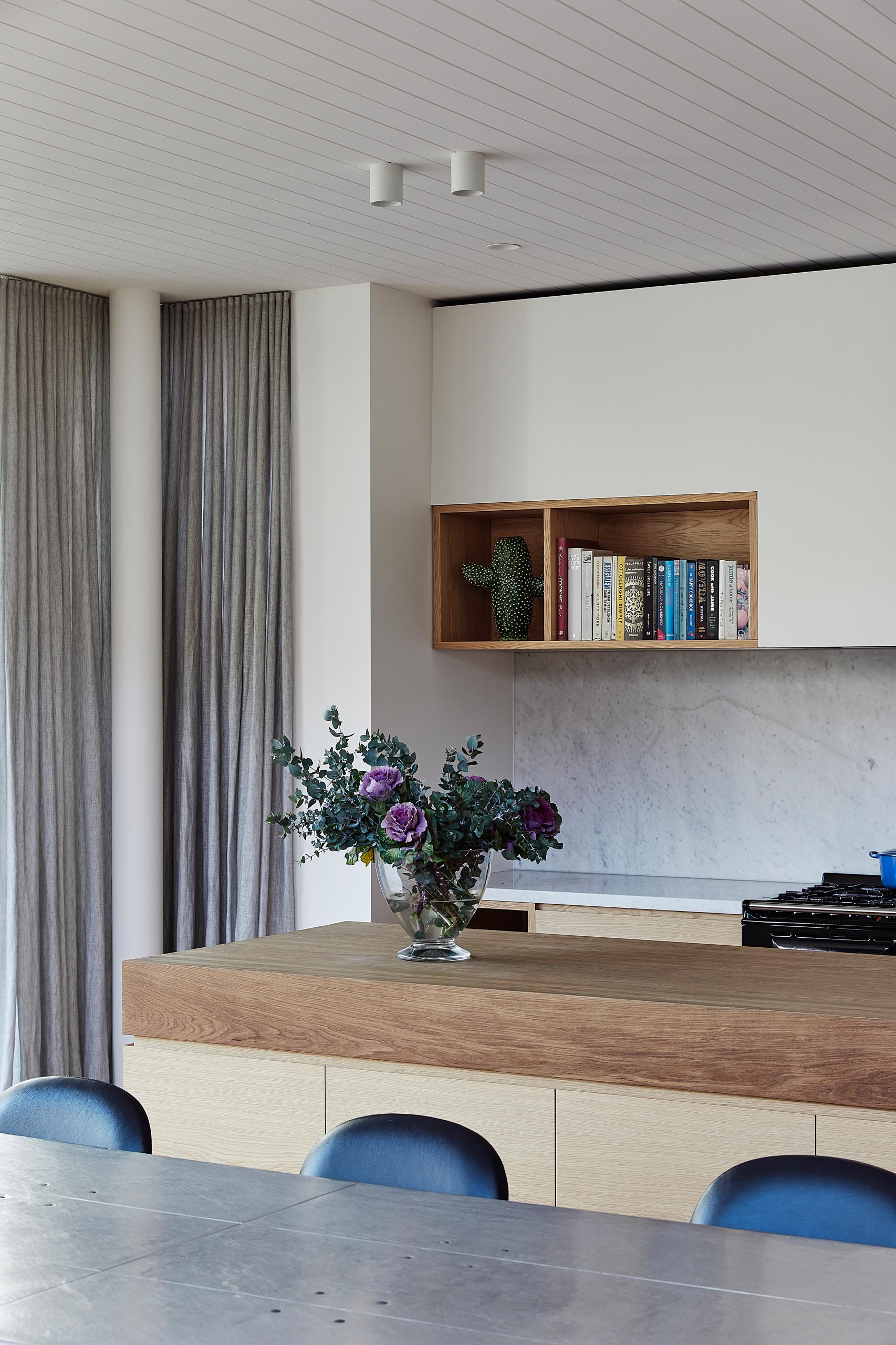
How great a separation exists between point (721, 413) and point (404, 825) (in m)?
2.24

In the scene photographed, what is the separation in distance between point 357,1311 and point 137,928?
3450mm

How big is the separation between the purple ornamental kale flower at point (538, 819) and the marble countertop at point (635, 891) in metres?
1.66

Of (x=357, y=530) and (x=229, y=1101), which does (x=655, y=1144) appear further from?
(x=357, y=530)

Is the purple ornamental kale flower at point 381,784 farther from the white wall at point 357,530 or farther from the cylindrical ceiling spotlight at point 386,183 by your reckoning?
the white wall at point 357,530

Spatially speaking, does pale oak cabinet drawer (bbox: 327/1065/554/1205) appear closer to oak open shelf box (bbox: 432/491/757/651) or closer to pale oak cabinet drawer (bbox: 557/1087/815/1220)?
pale oak cabinet drawer (bbox: 557/1087/815/1220)

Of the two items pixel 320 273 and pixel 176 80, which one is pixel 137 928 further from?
pixel 176 80

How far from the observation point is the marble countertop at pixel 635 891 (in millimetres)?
4508

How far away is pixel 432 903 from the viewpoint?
9.57 feet

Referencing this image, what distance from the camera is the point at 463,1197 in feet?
6.18

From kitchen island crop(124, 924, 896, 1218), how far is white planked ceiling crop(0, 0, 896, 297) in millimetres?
1732

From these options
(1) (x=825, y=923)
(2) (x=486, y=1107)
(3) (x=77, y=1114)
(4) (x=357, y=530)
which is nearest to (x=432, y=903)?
(2) (x=486, y=1107)

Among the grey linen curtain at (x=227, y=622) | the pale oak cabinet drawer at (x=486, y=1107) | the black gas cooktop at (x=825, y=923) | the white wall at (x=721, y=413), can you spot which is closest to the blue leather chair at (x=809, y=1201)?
the pale oak cabinet drawer at (x=486, y=1107)

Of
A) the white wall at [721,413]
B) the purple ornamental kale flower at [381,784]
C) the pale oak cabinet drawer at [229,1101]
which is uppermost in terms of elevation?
the white wall at [721,413]

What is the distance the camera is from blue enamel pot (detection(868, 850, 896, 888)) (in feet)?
14.8
